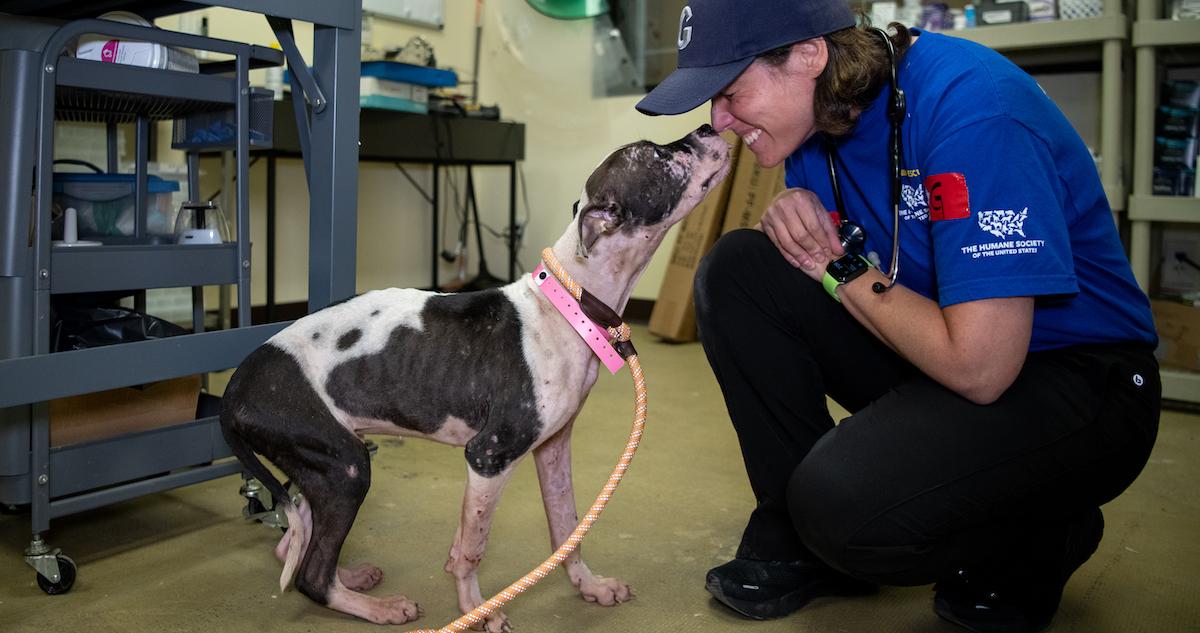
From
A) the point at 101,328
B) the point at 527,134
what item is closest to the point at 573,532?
the point at 101,328

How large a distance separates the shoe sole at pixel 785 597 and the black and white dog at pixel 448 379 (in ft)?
1.15

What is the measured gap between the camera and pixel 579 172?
488 cm

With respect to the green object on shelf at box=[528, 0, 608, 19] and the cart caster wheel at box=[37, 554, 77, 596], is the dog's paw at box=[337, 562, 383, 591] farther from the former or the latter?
the green object on shelf at box=[528, 0, 608, 19]

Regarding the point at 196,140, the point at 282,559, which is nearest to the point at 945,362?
the point at 282,559

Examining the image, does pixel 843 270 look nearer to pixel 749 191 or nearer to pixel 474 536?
pixel 474 536

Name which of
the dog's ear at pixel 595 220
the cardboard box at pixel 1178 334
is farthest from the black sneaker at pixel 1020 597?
the cardboard box at pixel 1178 334

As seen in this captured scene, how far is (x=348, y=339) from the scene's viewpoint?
1.46m

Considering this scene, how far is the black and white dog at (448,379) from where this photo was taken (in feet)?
4.65

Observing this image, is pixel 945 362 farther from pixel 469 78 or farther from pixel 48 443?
pixel 469 78

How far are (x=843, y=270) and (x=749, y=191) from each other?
2690 millimetres

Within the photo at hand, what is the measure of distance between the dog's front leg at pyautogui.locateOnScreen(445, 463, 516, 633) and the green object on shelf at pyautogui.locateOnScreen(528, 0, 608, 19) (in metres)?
3.67

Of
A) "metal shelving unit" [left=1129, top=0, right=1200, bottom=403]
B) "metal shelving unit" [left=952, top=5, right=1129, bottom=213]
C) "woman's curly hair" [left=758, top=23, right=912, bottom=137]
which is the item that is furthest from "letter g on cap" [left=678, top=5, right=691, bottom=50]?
"metal shelving unit" [left=1129, top=0, right=1200, bottom=403]

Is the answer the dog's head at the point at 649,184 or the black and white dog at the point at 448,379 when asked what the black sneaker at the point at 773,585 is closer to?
the black and white dog at the point at 448,379

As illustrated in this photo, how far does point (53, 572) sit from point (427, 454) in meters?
0.97
